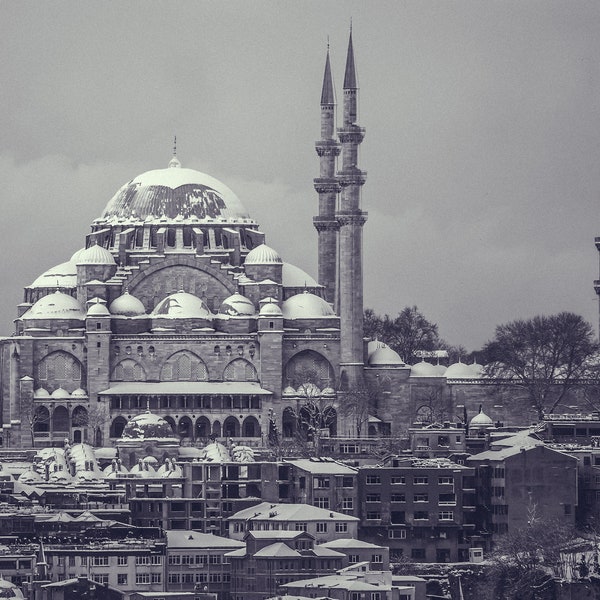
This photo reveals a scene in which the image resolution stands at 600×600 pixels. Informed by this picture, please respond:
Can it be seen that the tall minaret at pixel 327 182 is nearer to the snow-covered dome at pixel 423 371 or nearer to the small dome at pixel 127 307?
the snow-covered dome at pixel 423 371

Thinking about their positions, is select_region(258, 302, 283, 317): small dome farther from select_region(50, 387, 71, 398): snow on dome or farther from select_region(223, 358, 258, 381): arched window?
select_region(50, 387, 71, 398): snow on dome

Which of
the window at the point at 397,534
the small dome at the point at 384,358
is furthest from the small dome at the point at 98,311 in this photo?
the window at the point at 397,534

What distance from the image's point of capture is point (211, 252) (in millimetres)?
160625

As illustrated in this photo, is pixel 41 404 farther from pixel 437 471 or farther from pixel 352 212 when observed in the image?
pixel 437 471

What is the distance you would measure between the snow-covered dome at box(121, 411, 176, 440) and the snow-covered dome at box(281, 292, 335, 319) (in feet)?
41.1

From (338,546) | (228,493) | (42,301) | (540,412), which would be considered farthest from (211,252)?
(338,546)

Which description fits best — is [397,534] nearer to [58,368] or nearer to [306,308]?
[306,308]

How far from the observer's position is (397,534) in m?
125

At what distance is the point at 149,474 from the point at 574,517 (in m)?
16.7

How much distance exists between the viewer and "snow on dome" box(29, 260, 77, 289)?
162000 mm

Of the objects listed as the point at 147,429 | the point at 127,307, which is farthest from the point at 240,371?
the point at 147,429

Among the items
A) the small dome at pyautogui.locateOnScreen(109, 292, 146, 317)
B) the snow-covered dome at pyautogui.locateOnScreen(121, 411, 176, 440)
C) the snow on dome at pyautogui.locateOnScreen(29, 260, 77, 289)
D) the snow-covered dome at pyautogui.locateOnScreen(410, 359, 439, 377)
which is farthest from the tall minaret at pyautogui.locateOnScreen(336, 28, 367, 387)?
the snow on dome at pyautogui.locateOnScreen(29, 260, 77, 289)

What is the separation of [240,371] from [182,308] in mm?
3850

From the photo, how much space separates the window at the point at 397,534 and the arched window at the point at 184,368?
99.1 ft
